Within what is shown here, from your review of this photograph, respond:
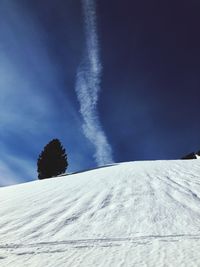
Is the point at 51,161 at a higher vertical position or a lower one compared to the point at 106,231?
higher

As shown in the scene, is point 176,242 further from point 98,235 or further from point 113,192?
point 113,192

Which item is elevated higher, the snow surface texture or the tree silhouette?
the tree silhouette

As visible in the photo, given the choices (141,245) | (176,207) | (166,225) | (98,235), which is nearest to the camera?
(141,245)

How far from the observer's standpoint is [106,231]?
403cm

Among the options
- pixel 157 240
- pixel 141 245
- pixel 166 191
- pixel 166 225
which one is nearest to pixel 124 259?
pixel 141 245

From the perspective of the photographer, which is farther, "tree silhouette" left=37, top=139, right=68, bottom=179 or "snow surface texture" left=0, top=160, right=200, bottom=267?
"tree silhouette" left=37, top=139, right=68, bottom=179

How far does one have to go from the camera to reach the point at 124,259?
2904 mm

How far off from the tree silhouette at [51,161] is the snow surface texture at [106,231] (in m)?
25.5

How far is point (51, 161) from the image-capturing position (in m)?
32.4

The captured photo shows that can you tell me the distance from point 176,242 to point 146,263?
0.77 metres

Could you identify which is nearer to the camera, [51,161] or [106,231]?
[106,231]

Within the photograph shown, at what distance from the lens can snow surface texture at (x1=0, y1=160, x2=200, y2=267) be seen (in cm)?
296

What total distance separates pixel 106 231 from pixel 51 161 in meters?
29.1

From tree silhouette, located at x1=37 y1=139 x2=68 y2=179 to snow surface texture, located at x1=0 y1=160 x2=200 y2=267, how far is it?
25484mm
